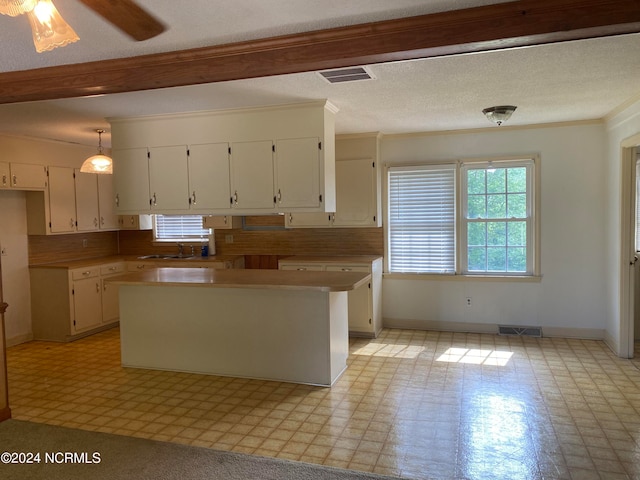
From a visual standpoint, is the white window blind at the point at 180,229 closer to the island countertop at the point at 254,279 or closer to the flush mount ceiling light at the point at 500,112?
the island countertop at the point at 254,279

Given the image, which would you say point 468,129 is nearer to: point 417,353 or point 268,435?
point 417,353

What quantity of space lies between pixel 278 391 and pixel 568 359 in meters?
2.83

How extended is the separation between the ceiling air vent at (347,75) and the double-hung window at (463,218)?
269 cm

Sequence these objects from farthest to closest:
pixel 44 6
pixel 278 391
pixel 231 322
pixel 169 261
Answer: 1. pixel 169 261
2. pixel 231 322
3. pixel 278 391
4. pixel 44 6

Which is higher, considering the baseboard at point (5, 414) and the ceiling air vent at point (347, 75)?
the ceiling air vent at point (347, 75)

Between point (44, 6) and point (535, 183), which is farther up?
point (44, 6)

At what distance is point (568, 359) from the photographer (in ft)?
15.5

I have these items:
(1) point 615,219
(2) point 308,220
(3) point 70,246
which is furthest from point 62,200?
(1) point 615,219

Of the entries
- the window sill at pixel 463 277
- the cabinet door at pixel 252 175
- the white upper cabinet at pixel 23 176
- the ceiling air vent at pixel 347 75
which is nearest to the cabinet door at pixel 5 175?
the white upper cabinet at pixel 23 176

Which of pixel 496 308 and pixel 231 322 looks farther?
pixel 496 308

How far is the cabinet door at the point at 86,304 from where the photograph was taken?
18.9ft

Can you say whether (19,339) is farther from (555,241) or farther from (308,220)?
(555,241)

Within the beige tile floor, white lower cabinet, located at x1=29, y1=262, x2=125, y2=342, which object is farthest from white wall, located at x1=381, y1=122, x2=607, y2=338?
white lower cabinet, located at x1=29, y1=262, x2=125, y2=342

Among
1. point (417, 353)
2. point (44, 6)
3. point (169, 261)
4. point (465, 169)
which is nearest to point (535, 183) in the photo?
point (465, 169)
